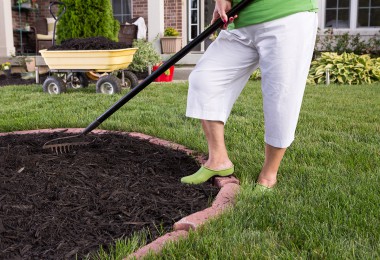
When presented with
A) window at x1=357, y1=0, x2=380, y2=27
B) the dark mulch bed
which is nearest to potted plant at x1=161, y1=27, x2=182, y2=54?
window at x1=357, y1=0, x2=380, y2=27

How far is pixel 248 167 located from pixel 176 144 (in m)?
0.65

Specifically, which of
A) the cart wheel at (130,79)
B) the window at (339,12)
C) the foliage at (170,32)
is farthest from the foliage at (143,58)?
the window at (339,12)

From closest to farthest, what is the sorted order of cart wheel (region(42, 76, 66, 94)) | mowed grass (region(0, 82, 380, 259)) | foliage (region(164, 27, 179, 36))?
mowed grass (region(0, 82, 380, 259)) → cart wheel (region(42, 76, 66, 94)) → foliage (region(164, 27, 179, 36))

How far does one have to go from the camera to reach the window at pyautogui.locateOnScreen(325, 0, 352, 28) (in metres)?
10.7

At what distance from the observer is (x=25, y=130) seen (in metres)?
3.97

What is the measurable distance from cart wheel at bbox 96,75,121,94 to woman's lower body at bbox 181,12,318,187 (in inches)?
135

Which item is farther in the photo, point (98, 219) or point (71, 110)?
point (71, 110)

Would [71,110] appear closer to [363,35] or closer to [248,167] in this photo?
[248,167]

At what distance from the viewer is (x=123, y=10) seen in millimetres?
12789

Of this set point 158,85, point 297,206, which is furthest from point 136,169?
point 158,85

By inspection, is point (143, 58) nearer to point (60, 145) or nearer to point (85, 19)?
point (85, 19)

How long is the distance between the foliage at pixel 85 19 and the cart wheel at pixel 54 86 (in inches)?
45.5

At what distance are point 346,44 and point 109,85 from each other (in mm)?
5547

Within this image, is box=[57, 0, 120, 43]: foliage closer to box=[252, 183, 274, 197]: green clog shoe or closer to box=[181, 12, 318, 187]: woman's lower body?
box=[181, 12, 318, 187]: woman's lower body
